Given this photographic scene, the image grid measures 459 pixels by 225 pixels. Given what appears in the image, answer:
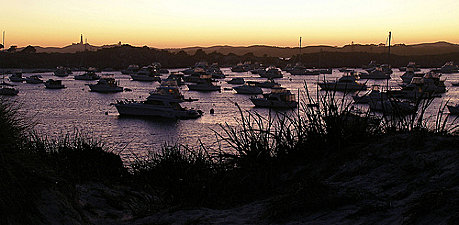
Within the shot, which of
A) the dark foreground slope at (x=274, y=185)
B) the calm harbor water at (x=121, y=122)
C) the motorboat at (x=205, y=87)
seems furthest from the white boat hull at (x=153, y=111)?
the dark foreground slope at (x=274, y=185)

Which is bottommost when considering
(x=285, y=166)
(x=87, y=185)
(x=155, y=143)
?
(x=155, y=143)

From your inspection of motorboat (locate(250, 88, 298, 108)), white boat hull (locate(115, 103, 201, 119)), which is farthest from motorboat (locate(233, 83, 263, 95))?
white boat hull (locate(115, 103, 201, 119))

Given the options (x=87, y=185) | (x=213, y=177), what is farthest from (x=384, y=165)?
(x=87, y=185)

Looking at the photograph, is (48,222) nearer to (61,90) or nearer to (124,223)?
(124,223)

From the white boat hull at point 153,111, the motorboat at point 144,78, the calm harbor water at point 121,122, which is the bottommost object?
the calm harbor water at point 121,122

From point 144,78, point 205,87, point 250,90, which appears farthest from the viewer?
point 144,78

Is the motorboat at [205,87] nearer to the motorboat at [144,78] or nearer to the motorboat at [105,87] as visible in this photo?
the motorboat at [105,87]

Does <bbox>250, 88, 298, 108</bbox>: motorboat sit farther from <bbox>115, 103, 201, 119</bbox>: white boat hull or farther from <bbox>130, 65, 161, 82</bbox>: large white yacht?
<bbox>130, 65, 161, 82</bbox>: large white yacht

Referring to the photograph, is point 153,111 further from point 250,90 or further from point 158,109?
point 250,90

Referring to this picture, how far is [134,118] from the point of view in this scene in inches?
1831

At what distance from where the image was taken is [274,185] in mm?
6609

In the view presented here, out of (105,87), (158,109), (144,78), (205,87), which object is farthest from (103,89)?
(158,109)

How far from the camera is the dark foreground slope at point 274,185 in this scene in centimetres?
476

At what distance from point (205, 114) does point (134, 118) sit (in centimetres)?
782
